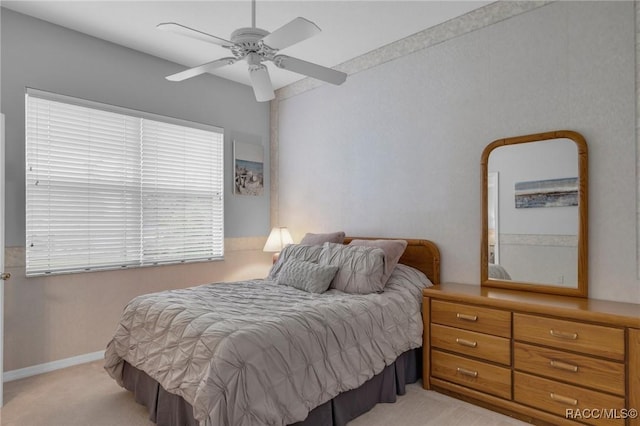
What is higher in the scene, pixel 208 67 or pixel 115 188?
pixel 208 67

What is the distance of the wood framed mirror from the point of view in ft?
8.40

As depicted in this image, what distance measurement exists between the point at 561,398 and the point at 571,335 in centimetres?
37

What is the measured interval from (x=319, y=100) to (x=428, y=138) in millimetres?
1509

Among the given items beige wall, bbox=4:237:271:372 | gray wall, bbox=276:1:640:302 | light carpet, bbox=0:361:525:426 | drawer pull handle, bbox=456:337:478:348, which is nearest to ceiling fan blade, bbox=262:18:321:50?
gray wall, bbox=276:1:640:302

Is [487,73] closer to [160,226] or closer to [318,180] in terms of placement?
[318,180]

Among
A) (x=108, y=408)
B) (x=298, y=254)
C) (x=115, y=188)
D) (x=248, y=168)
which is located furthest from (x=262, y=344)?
(x=248, y=168)

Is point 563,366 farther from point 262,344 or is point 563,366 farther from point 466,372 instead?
point 262,344

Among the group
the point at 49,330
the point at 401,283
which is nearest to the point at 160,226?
the point at 49,330

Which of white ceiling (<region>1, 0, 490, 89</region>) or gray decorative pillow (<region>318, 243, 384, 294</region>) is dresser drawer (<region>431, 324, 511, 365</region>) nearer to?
gray decorative pillow (<region>318, 243, 384, 294</region>)

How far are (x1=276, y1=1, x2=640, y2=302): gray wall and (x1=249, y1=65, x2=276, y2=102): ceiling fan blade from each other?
1.41 m

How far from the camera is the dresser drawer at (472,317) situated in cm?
242

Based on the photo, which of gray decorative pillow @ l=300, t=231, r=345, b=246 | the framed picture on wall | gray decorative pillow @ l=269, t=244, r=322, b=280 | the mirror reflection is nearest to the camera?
the mirror reflection

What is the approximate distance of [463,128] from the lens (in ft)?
10.4

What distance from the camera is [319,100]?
437 cm
